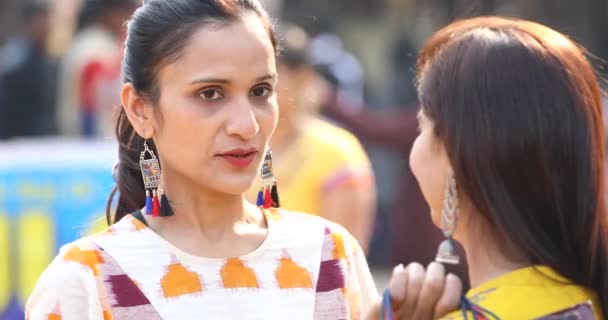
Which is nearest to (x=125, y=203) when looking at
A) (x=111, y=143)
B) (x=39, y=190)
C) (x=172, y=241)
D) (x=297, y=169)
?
(x=172, y=241)

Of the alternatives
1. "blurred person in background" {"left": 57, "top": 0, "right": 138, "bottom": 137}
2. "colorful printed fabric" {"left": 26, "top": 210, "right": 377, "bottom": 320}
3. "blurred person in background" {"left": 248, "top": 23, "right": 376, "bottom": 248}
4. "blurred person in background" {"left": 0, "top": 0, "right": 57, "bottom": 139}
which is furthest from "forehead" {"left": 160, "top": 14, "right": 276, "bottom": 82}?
"blurred person in background" {"left": 0, "top": 0, "right": 57, "bottom": 139}

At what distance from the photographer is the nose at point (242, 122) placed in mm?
3123

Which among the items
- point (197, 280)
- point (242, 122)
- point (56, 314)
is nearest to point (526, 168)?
point (242, 122)

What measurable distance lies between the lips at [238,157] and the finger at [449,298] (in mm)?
614

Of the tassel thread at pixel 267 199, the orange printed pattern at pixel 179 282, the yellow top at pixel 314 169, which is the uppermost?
the tassel thread at pixel 267 199

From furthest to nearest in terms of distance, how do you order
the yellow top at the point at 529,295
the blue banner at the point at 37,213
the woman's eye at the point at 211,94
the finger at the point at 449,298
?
1. the blue banner at the point at 37,213
2. the woman's eye at the point at 211,94
3. the finger at the point at 449,298
4. the yellow top at the point at 529,295

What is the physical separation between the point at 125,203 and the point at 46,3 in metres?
6.42

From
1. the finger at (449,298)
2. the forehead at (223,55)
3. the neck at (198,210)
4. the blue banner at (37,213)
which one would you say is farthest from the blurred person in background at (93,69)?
the finger at (449,298)

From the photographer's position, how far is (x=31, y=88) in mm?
9312

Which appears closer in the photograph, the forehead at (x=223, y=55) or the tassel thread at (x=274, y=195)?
the forehead at (x=223, y=55)

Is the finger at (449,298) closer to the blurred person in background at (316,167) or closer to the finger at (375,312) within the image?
the finger at (375,312)

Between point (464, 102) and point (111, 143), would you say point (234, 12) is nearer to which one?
point (464, 102)

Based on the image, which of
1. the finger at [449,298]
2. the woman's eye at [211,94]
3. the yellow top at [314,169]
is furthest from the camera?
the yellow top at [314,169]

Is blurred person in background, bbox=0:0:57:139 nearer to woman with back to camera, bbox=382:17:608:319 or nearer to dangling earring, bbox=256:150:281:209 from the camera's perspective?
dangling earring, bbox=256:150:281:209
